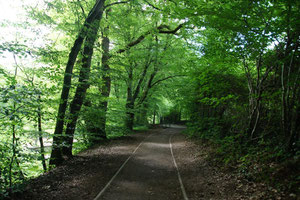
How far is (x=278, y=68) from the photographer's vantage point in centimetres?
724

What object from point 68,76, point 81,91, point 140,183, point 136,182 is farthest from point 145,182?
point 81,91

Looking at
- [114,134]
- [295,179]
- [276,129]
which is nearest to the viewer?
[295,179]

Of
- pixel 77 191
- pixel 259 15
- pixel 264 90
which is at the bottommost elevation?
pixel 77 191

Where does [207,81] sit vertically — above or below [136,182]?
above

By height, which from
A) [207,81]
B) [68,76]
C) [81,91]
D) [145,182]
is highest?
[207,81]

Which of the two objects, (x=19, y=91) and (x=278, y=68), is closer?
(x=19, y=91)

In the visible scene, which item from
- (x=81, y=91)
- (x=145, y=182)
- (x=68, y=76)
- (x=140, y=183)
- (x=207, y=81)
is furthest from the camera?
(x=81, y=91)

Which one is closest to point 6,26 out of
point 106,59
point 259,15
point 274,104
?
point 106,59

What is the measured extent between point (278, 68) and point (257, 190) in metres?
4.80

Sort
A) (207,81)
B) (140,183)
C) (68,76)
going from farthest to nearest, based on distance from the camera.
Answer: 1. (207,81)
2. (68,76)
3. (140,183)

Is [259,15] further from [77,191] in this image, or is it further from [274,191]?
[77,191]

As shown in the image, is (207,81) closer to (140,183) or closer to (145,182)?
(145,182)

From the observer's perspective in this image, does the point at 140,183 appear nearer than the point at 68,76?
Yes

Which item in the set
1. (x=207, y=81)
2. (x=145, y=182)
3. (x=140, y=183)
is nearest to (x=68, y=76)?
(x=140, y=183)
